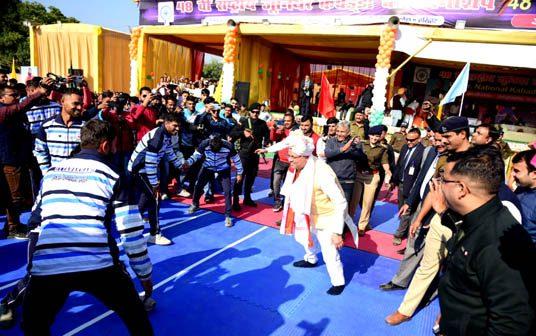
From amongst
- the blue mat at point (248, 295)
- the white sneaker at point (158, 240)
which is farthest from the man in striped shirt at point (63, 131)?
the white sneaker at point (158, 240)

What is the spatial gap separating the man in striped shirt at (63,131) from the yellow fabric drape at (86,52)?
54.8 feet

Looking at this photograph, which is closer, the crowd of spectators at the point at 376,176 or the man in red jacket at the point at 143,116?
the crowd of spectators at the point at 376,176

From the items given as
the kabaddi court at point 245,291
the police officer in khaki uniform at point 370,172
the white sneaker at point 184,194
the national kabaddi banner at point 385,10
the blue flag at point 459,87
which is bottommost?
the kabaddi court at point 245,291

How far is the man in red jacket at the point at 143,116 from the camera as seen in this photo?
6.24 m

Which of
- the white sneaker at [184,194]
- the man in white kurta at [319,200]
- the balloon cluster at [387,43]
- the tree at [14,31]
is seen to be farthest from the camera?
the tree at [14,31]

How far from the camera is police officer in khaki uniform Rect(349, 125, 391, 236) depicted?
18.8 feet

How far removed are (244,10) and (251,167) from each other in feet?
33.6

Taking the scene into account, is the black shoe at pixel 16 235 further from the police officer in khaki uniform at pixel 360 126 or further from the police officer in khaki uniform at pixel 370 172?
the police officer in khaki uniform at pixel 360 126

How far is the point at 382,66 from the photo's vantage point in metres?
11.7

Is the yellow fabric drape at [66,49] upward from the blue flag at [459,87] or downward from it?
upward

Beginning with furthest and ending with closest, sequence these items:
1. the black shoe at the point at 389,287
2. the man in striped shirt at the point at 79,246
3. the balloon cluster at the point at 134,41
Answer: the balloon cluster at the point at 134,41 < the black shoe at the point at 389,287 < the man in striped shirt at the point at 79,246

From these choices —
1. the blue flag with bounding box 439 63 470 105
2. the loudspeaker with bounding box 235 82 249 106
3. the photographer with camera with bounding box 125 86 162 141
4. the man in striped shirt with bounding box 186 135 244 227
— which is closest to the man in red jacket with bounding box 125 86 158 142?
the photographer with camera with bounding box 125 86 162 141

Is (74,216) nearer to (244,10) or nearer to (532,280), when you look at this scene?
(532,280)

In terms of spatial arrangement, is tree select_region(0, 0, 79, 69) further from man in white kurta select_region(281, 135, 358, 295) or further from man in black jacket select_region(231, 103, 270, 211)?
man in white kurta select_region(281, 135, 358, 295)
